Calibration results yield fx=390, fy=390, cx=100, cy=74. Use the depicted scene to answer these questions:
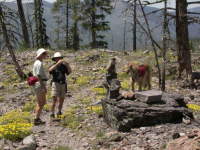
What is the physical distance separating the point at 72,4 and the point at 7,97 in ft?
113

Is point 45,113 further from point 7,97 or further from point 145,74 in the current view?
point 7,97

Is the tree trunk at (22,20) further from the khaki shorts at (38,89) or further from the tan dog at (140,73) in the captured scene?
the khaki shorts at (38,89)

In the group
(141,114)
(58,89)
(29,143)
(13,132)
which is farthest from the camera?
(58,89)

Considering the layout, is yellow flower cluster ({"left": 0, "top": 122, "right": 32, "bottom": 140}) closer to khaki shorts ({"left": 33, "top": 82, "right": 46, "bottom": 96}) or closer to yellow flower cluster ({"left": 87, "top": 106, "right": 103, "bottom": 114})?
khaki shorts ({"left": 33, "top": 82, "right": 46, "bottom": 96})

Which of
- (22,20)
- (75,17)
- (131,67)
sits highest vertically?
(75,17)

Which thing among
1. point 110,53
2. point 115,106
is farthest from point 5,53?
point 115,106

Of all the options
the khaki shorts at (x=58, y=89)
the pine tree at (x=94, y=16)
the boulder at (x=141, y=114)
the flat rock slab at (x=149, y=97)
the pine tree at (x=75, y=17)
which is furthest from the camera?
the pine tree at (x=75, y=17)

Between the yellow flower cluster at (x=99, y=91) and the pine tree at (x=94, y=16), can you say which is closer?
the yellow flower cluster at (x=99, y=91)

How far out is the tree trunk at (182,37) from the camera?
741 inches

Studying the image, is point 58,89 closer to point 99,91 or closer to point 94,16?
point 99,91

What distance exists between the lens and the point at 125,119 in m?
Answer: 10.6

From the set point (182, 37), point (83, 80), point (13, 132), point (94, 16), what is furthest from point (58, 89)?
point (94, 16)

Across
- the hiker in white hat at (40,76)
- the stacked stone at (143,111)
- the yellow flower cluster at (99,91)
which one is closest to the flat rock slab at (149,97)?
the stacked stone at (143,111)

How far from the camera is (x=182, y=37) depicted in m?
19.4
